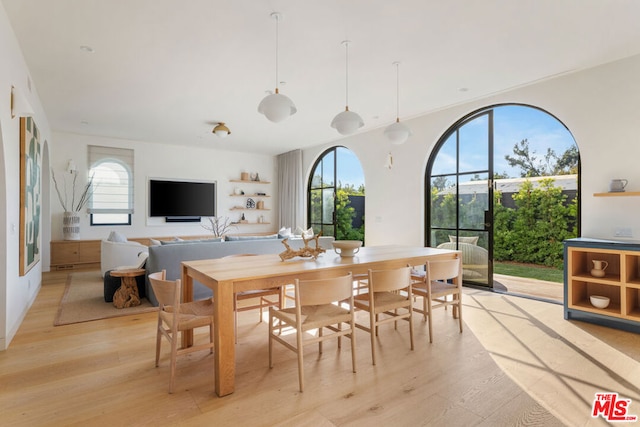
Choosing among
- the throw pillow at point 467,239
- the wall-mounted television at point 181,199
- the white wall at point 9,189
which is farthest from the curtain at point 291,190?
the white wall at point 9,189

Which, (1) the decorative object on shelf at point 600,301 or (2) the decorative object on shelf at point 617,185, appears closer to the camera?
(1) the decorative object on shelf at point 600,301

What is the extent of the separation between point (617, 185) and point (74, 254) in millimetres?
8319

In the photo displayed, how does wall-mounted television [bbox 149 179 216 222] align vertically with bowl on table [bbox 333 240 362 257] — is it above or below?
above

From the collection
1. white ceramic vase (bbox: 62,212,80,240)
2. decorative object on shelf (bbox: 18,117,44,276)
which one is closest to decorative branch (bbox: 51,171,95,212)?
white ceramic vase (bbox: 62,212,80,240)

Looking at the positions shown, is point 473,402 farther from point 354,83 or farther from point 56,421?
point 354,83

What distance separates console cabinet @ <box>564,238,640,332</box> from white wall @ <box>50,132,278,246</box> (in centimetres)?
690

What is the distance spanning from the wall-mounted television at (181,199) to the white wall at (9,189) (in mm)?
4320

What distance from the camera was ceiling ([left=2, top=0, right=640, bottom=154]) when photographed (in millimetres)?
2699

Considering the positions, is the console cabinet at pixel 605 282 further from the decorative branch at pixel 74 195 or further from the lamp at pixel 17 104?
the decorative branch at pixel 74 195

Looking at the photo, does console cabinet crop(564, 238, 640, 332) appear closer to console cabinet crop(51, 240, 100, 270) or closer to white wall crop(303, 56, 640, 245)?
white wall crop(303, 56, 640, 245)

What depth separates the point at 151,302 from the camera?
4.18 m

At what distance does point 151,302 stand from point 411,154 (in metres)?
4.41

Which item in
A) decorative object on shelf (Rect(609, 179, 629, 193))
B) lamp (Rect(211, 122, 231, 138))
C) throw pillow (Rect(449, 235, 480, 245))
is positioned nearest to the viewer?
decorative object on shelf (Rect(609, 179, 629, 193))

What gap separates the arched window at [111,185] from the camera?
716 cm
